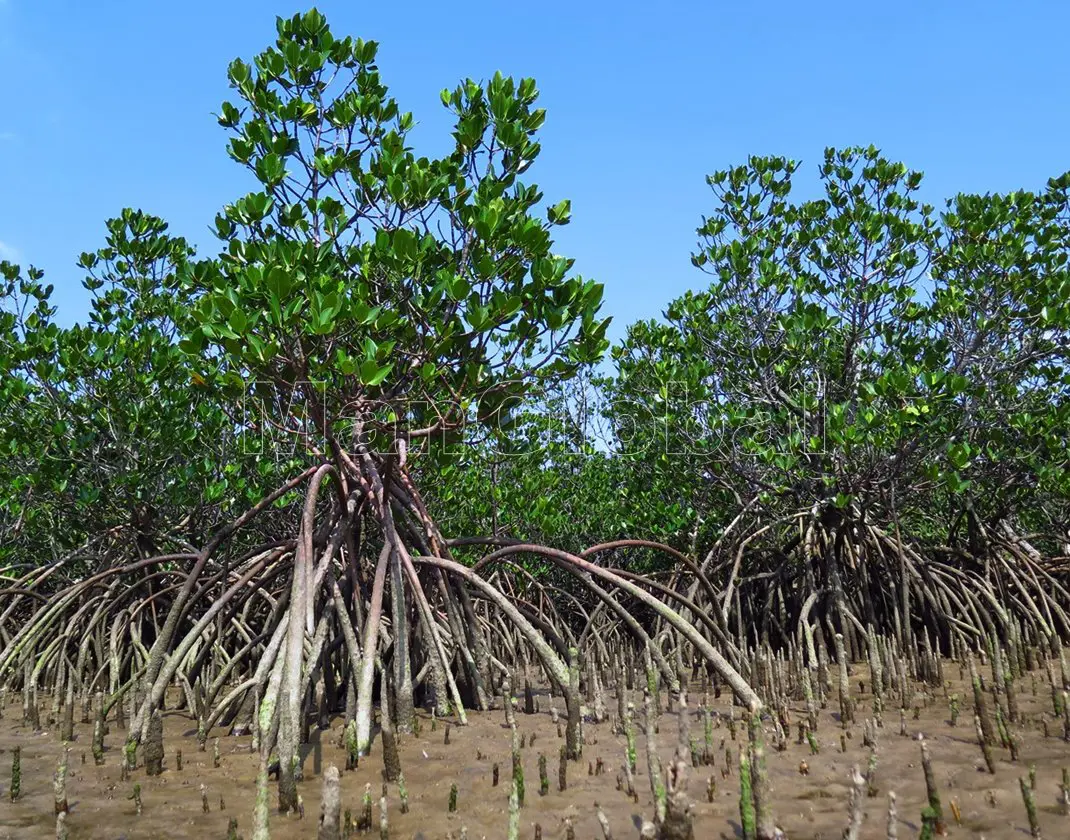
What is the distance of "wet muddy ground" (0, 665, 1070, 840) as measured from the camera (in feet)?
9.00

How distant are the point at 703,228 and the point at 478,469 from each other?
13.1ft

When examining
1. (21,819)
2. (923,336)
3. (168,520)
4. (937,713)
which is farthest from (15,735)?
(923,336)

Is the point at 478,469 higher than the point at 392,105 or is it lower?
lower

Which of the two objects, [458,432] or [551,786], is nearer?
[551,786]

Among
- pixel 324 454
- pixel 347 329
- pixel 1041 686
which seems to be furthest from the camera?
pixel 1041 686

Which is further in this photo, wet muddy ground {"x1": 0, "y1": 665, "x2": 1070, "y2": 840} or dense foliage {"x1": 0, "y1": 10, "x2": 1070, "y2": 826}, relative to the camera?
dense foliage {"x1": 0, "y1": 10, "x2": 1070, "y2": 826}

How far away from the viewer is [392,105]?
4.76m

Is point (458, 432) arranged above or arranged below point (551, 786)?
above

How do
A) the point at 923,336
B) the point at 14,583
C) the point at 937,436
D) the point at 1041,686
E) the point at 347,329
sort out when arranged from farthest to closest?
the point at 14,583 < the point at 923,336 < the point at 937,436 < the point at 1041,686 < the point at 347,329

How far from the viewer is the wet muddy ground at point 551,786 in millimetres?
2744

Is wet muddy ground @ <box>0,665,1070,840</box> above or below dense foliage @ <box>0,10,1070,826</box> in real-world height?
below

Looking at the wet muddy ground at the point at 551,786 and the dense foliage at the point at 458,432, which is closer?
the wet muddy ground at the point at 551,786

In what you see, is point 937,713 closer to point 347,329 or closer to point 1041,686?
point 1041,686

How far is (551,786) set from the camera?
3.15 m
